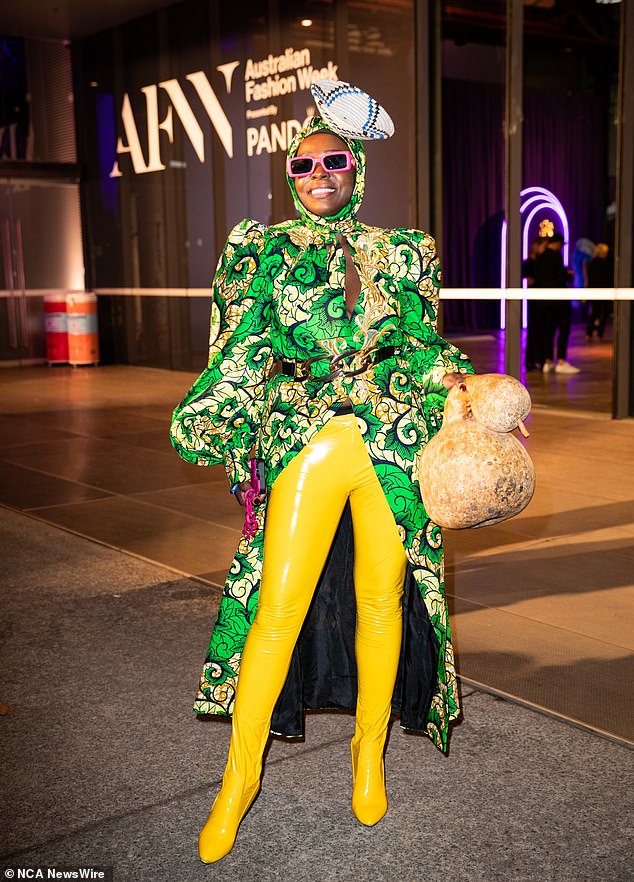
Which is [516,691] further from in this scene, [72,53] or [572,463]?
[72,53]

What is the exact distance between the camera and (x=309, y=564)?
2768mm

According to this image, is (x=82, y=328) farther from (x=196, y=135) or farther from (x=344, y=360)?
(x=344, y=360)

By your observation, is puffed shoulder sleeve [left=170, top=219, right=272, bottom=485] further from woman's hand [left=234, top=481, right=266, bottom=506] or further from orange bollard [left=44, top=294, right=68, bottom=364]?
orange bollard [left=44, top=294, right=68, bottom=364]

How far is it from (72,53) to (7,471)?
1160 centimetres

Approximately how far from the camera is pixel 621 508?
6609mm

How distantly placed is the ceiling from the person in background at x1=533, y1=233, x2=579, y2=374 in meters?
7.62

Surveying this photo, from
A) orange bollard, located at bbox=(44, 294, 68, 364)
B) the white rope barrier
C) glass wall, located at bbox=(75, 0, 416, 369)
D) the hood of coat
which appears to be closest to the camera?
the hood of coat

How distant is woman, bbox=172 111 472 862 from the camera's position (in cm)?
274

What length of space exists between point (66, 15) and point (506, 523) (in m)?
12.7

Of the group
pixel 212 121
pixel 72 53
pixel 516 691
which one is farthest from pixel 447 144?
pixel 516 691

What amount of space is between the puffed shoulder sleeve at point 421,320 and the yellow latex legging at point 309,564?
0.26m

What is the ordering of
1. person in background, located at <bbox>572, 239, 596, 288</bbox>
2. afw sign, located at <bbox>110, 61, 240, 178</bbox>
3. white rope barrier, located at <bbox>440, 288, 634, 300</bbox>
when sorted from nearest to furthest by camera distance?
white rope barrier, located at <bbox>440, 288, 634, 300</bbox>, person in background, located at <bbox>572, 239, 596, 288</bbox>, afw sign, located at <bbox>110, 61, 240, 178</bbox>

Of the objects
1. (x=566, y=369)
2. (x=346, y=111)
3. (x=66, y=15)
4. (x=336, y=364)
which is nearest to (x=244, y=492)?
(x=336, y=364)

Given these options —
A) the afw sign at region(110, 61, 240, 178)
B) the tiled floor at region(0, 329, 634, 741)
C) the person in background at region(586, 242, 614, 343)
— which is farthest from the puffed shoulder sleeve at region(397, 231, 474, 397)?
the afw sign at region(110, 61, 240, 178)
